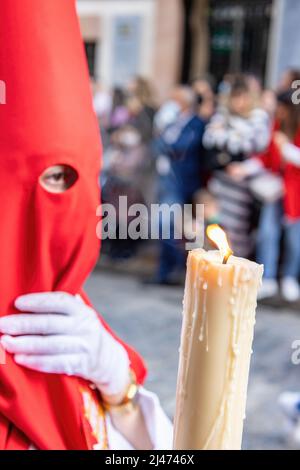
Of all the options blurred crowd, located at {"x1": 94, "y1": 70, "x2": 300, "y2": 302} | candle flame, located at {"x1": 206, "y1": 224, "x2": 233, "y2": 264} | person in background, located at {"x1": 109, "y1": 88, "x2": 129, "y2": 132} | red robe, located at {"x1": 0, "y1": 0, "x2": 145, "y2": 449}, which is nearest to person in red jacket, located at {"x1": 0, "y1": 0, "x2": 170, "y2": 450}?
red robe, located at {"x1": 0, "y1": 0, "x2": 145, "y2": 449}

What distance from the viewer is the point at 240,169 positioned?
4250 mm

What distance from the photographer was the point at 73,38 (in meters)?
0.88

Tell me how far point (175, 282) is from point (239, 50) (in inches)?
136

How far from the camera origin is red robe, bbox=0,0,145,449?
2.72 feet

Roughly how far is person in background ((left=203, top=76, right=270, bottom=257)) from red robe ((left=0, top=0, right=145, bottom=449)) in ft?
11.1

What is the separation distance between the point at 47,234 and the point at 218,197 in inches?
142

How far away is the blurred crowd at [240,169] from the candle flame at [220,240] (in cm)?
361

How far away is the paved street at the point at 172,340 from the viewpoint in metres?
2.56

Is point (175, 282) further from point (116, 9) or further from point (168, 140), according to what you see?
point (116, 9)

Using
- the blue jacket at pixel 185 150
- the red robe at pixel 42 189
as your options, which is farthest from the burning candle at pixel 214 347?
the blue jacket at pixel 185 150

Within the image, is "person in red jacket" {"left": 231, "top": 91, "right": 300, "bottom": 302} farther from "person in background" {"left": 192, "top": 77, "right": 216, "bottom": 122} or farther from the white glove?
the white glove

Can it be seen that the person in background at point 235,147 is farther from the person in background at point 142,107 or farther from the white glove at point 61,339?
the white glove at point 61,339

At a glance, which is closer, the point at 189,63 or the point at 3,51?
the point at 3,51
